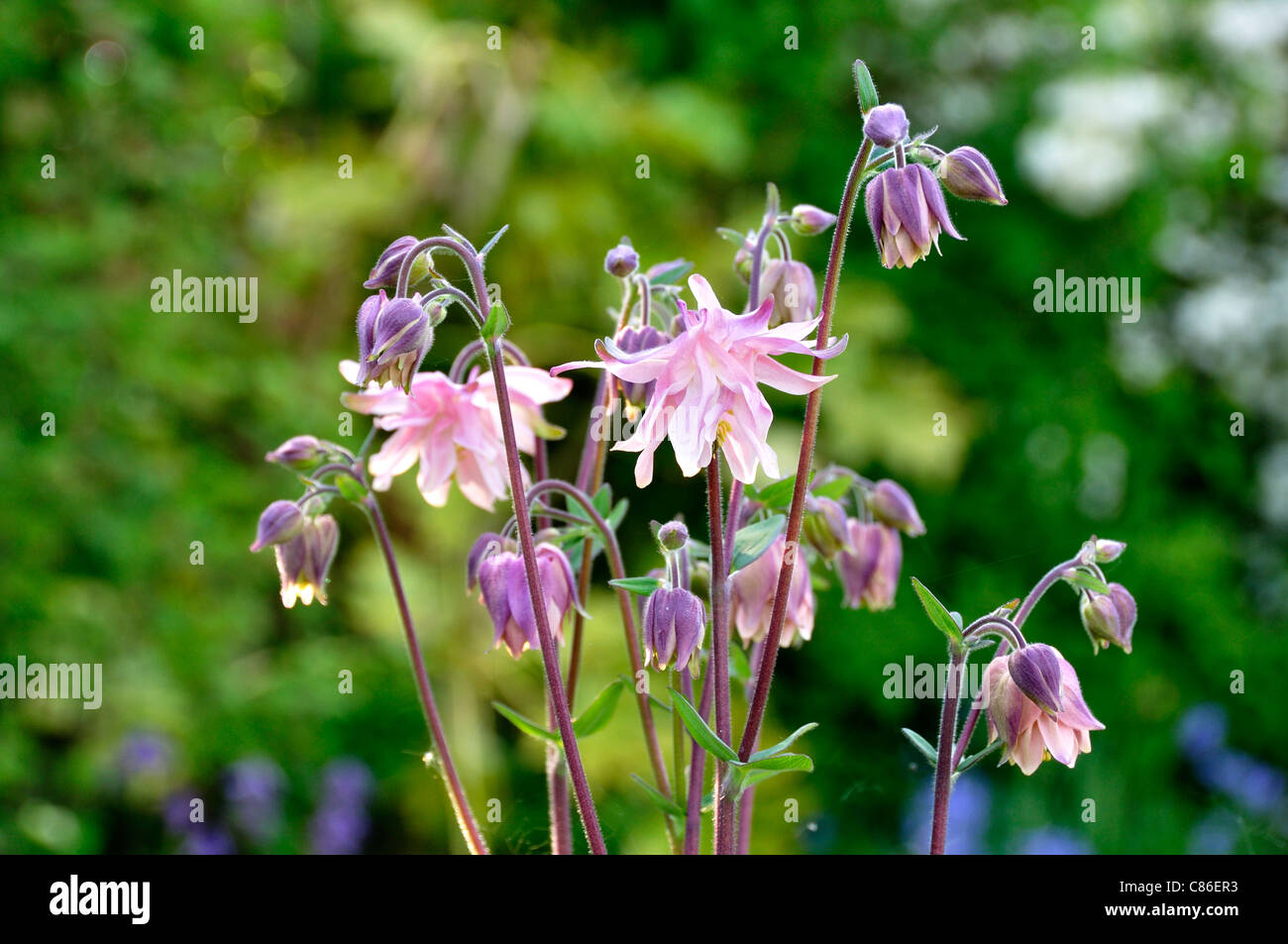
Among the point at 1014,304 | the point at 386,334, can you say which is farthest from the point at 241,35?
the point at 386,334

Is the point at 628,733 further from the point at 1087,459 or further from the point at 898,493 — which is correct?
the point at 898,493

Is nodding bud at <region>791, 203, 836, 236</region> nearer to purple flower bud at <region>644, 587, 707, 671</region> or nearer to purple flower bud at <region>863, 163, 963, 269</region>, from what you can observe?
purple flower bud at <region>863, 163, 963, 269</region>

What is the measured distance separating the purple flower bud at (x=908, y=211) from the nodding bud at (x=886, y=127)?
23mm

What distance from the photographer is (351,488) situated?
0.87 meters

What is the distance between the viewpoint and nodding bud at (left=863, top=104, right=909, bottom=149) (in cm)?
71

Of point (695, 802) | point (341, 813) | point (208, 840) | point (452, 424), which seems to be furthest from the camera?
point (341, 813)

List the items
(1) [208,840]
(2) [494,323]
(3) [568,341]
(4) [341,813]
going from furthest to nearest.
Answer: (3) [568,341] → (4) [341,813] → (1) [208,840] → (2) [494,323]

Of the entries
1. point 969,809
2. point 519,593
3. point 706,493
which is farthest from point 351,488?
point 969,809

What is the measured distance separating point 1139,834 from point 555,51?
8.00ft

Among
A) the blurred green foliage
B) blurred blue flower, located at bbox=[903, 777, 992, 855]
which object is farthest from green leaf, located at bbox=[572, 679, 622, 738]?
the blurred green foliage

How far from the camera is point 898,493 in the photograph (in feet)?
3.36

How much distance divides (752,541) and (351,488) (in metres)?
0.29

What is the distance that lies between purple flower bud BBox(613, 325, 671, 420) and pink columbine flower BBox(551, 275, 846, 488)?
0.05m

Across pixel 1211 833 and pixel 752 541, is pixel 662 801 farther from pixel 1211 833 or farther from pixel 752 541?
pixel 1211 833
